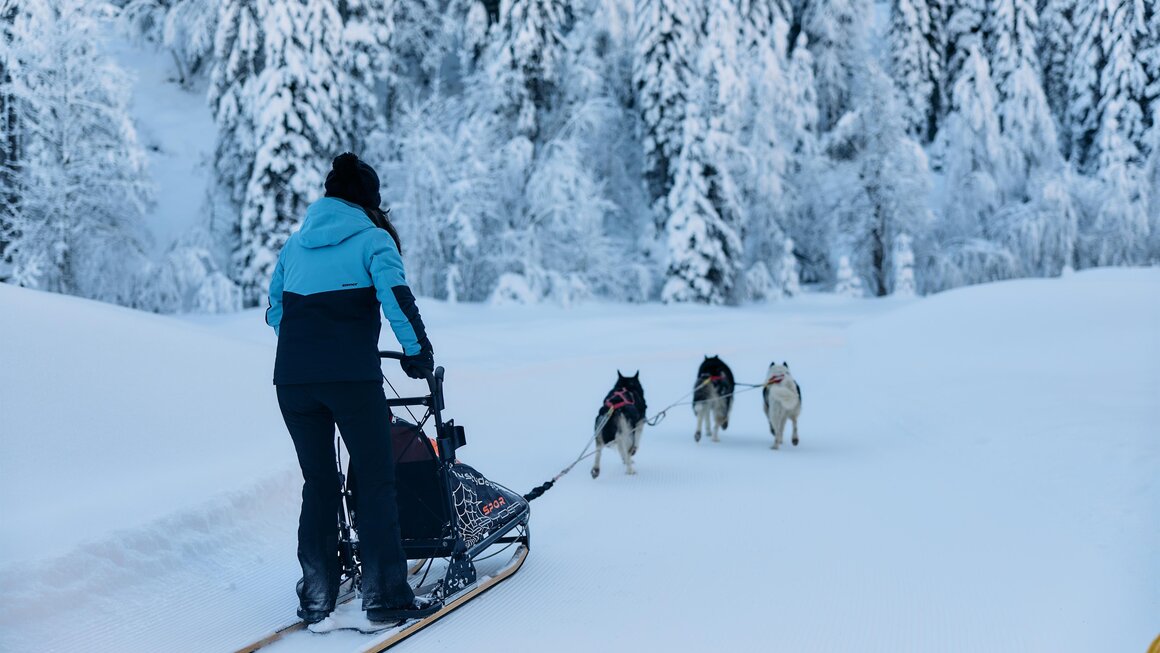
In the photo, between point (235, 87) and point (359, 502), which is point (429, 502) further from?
point (235, 87)

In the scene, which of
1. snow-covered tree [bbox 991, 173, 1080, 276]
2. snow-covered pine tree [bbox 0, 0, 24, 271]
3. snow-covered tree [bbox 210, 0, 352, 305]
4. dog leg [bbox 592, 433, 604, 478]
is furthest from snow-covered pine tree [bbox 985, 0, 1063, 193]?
snow-covered pine tree [bbox 0, 0, 24, 271]

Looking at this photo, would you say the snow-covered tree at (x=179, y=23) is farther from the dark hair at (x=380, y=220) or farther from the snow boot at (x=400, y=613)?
the snow boot at (x=400, y=613)

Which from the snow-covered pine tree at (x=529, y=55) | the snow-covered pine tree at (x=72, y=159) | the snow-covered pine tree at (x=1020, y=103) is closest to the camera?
the snow-covered pine tree at (x=72, y=159)

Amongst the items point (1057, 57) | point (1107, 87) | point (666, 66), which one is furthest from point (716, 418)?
point (1057, 57)

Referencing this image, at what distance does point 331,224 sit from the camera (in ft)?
12.5

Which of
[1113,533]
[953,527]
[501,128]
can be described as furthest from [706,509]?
[501,128]

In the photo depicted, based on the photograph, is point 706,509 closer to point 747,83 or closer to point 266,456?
point 266,456

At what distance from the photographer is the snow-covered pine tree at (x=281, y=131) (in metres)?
22.4

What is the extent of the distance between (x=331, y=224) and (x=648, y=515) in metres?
3.19

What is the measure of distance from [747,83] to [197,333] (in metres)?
28.3

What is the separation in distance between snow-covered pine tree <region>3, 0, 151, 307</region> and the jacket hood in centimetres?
1766

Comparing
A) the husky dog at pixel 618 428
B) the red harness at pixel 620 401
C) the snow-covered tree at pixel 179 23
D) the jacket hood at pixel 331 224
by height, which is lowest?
the husky dog at pixel 618 428

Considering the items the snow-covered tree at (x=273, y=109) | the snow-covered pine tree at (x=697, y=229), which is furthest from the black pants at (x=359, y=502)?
the snow-covered pine tree at (x=697, y=229)

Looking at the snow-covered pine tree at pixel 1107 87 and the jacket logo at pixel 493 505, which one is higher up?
the snow-covered pine tree at pixel 1107 87
